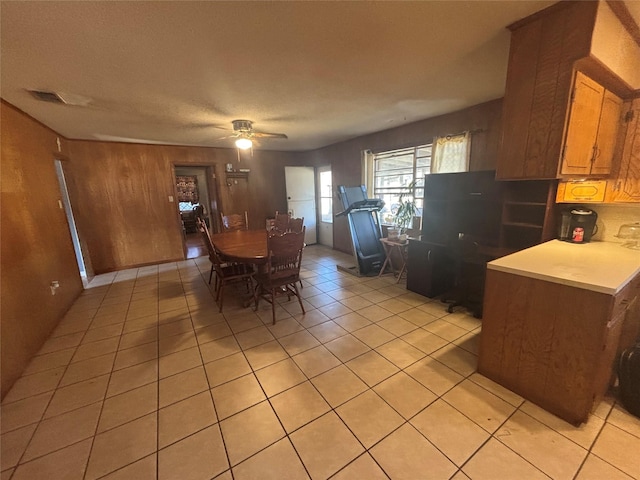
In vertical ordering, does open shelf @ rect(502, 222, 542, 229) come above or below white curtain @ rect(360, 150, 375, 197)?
below

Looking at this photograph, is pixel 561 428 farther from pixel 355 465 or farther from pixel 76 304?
pixel 76 304

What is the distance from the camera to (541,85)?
5.32 feet

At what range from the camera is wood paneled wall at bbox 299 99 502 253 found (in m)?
2.90

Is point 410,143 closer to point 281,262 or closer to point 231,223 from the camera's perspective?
point 281,262

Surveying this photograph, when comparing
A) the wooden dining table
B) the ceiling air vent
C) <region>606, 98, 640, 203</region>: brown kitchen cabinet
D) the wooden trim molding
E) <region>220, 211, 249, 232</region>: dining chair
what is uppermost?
the wooden trim molding

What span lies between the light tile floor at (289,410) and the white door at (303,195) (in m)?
3.65

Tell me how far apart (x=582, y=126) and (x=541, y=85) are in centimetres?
40

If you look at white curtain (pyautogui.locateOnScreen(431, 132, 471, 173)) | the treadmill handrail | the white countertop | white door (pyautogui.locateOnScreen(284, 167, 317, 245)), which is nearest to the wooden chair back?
the treadmill handrail

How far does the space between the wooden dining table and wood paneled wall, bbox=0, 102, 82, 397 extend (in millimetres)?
1706

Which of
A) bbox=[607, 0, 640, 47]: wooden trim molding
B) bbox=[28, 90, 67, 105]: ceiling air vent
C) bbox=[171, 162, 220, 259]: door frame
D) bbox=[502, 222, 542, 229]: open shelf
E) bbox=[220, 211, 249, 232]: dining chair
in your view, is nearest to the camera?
bbox=[607, 0, 640, 47]: wooden trim molding

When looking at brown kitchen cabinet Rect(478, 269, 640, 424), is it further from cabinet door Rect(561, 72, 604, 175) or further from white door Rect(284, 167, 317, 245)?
white door Rect(284, 167, 317, 245)

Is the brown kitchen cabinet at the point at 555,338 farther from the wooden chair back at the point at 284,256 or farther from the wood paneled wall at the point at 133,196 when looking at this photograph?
the wood paneled wall at the point at 133,196

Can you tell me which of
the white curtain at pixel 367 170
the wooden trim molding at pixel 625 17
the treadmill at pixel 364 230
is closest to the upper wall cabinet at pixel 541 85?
the wooden trim molding at pixel 625 17

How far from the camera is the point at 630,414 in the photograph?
155 centimetres
